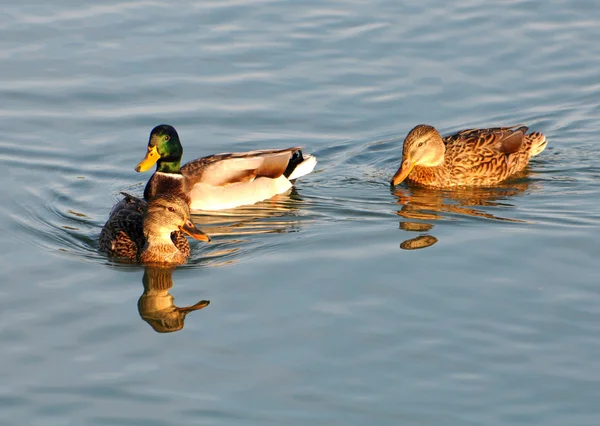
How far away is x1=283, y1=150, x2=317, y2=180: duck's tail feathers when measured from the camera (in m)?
13.3

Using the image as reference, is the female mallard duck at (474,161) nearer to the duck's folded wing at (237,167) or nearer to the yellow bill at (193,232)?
the duck's folded wing at (237,167)

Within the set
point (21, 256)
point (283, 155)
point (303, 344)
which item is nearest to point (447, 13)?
point (283, 155)

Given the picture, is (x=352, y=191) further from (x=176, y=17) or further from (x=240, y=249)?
(x=176, y=17)

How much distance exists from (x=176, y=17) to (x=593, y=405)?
11.1m

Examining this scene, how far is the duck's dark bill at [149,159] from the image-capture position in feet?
41.9

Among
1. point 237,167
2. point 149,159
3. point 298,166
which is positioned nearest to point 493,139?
point 298,166

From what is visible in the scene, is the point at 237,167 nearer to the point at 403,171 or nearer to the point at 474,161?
the point at 403,171

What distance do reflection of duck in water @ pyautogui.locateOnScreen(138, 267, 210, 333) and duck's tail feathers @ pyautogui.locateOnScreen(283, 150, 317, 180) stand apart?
10.4 ft

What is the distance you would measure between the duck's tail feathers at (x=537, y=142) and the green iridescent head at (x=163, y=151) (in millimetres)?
4014

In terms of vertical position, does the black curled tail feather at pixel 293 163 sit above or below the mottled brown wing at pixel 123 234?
above

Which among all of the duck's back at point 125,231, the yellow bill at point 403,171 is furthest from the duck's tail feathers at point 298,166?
the duck's back at point 125,231

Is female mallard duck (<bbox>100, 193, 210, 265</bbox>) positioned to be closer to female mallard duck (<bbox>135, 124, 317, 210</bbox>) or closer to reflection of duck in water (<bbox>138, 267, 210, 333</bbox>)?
reflection of duck in water (<bbox>138, 267, 210, 333</bbox>)

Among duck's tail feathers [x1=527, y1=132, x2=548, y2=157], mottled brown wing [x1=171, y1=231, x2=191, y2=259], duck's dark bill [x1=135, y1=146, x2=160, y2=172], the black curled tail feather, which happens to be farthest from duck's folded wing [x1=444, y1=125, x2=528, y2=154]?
mottled brown wing [x1=171, y1=231, x2=191, y2=259]

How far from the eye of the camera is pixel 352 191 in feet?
42.1
